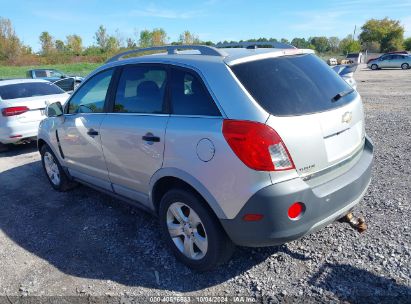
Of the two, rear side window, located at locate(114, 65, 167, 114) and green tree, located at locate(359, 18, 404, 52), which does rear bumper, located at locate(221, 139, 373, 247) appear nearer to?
rear side window, located at locate(114, 65, 167, 114)

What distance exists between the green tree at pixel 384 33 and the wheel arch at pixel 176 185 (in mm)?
77314

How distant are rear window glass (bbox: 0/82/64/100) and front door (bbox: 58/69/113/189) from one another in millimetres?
3687

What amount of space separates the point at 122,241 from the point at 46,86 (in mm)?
5795

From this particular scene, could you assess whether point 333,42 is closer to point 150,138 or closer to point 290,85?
point 290,85

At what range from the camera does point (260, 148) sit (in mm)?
2305

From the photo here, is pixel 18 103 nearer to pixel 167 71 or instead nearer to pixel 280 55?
pixel 167 71

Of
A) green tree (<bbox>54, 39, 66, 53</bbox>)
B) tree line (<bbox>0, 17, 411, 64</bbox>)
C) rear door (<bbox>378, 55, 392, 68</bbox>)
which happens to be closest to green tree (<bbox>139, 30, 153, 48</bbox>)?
tree line (<bbox>0, 17, 411, 64</bbox>)

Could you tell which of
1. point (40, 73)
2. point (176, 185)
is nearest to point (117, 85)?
point (176, 185)

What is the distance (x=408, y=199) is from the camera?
386 cm

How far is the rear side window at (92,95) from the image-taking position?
3738mm

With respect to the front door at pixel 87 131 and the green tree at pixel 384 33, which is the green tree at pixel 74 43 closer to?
the green tree at pixel 384 33

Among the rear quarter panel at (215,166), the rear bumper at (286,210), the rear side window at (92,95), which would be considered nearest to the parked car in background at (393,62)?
the rear side window at (92,95)

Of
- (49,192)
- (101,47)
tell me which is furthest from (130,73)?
(101,47)

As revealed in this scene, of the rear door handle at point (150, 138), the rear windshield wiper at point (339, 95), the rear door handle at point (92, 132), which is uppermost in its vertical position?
the rear windshield wiper at point (339, 95)
